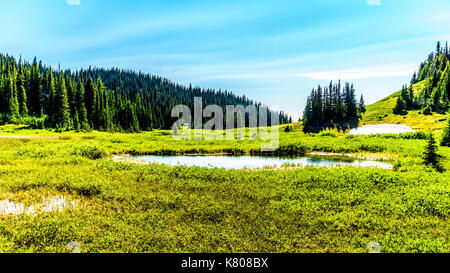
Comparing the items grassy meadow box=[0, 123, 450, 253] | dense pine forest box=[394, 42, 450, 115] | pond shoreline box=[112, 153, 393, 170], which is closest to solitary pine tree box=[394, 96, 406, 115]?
dense pine forest box=[394, 42, 450, 115]

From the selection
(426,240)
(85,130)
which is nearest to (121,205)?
(426,240)

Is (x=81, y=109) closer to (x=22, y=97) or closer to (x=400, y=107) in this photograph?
(x=22, y=97)

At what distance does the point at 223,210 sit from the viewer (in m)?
14.5

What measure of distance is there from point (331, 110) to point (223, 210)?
107637 millimetres

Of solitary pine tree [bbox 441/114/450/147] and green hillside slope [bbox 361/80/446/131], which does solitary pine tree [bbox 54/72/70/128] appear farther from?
green hillside slope [bbox 361/80/446/131]

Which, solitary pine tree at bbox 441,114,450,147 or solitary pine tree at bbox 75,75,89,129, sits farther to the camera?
solitary pine tree at bbox 75,75,89,129

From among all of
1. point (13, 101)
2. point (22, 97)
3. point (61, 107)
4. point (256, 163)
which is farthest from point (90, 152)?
point (22, 97)

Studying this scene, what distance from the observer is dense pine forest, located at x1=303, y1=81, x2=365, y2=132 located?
107m

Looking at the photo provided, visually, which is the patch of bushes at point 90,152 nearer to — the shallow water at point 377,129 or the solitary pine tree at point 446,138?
the solitary pine tree at point 446,138

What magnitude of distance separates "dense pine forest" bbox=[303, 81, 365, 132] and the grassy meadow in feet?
277

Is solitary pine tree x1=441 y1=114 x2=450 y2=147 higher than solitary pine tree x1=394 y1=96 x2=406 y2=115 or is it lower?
lower

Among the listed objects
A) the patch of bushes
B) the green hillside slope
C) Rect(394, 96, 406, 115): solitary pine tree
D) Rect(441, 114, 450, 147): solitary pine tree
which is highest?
Rect(394, 96, 406, 115): solitary pine tree

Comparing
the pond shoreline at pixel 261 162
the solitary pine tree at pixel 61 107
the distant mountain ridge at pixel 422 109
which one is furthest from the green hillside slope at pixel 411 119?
the solitary pine tree at pixel 61 107

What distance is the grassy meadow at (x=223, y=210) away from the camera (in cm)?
1074
